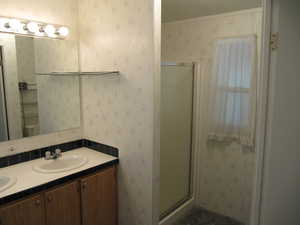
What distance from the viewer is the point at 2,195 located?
1477 millimetres

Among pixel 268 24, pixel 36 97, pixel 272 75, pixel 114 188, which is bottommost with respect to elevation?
pixel 114 188

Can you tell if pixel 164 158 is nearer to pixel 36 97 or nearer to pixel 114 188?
pixel 114 188

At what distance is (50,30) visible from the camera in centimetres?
213

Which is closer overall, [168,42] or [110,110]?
[110,110]

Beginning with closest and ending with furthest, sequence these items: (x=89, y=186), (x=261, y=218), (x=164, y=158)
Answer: (x=261, y=218), (x=89, y=186), (x=164, y=158)

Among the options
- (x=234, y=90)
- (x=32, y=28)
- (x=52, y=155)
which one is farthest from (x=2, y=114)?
(x=234, y=90)

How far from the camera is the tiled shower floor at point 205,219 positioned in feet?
8.77

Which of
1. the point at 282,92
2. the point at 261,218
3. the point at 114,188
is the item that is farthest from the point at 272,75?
the point at 114,188

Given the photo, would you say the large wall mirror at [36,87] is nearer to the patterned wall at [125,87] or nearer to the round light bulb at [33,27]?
the round light bulb at [33,27]

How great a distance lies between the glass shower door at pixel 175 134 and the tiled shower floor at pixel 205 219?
7.8 inches

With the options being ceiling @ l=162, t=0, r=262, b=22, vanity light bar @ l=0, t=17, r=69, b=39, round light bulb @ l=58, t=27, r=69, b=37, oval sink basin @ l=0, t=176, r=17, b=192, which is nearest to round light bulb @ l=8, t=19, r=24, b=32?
vanity light bar @ l=0, t=17, r=69, b=39

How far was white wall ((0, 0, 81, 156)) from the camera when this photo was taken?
195cm

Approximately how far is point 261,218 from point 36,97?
2073 millimetres

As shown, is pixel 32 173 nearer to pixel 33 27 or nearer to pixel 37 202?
pixel 37 202
